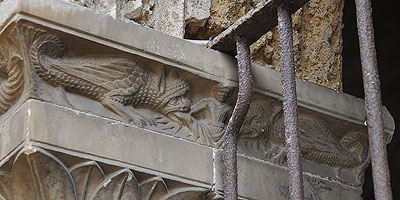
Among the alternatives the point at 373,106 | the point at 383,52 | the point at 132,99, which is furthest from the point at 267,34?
the point at 383,52

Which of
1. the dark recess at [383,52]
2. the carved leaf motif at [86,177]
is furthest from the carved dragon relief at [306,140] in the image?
the dark recess at [383,52]

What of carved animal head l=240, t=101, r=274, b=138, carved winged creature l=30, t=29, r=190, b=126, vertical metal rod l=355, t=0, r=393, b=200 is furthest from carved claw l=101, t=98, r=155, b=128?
vertical metal rod l=355, t=0, r=393, b=200

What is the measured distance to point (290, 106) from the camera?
91.8 inches

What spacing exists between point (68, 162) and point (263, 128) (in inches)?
22.1

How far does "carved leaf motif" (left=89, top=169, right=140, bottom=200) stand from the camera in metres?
2.31

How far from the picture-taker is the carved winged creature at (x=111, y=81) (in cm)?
231

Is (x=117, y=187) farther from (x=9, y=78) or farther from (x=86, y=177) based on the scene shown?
(x=9, y=78)

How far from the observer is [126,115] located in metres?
2.39

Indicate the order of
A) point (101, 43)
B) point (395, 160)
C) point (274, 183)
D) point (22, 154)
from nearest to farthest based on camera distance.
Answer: point (22, 154) → point (101, 43) → point (274, 183) → point (395, 160)

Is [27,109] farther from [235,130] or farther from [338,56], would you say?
[338,56]

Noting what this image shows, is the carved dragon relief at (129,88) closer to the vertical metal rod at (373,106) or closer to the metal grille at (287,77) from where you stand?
the metal grille at (287,77)

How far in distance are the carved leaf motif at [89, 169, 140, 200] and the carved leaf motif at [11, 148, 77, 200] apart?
63 mm

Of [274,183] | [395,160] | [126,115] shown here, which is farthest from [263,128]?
[395,160]

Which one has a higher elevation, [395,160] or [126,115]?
[395,160]
